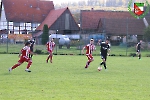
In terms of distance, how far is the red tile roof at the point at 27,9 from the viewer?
78500mm

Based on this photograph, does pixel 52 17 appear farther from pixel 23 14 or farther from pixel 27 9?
pixel 27 9

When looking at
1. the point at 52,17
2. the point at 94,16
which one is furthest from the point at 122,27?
the point at 52,17

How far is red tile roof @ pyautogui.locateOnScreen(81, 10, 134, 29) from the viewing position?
74.0 metres

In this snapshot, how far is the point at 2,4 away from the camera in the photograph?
8244 cm

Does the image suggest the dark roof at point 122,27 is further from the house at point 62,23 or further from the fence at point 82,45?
the house at point 62,23

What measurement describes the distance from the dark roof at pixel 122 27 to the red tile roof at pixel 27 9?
738 inches

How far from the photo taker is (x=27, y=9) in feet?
268

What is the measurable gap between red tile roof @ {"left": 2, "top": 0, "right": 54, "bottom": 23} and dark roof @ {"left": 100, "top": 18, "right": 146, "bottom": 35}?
1873 centimetres

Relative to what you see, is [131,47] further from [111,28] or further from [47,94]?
[47,94]

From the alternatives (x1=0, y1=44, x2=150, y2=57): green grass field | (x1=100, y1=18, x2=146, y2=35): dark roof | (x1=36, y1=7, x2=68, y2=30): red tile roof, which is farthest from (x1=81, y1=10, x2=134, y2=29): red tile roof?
(x1=0, y1=44, x2=150, y2=57): green grass field

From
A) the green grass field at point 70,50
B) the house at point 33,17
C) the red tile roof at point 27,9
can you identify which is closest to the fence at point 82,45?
the green grass field at point 70,50

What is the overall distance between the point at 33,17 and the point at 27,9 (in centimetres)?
494

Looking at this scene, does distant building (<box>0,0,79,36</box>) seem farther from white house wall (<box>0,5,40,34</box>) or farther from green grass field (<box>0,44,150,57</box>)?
green grass field (<box>0,44,150,57</box>)

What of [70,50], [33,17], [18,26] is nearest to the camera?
[70,50]
